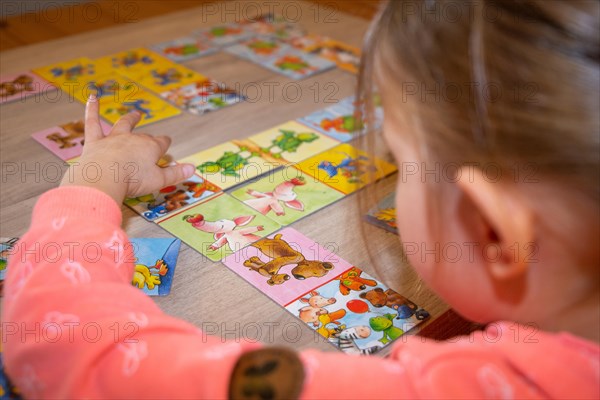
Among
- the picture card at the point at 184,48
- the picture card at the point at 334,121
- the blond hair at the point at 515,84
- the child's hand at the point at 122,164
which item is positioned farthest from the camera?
the picture card at the point at 184,48

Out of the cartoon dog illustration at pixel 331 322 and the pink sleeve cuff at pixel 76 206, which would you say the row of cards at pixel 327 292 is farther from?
the pink sleeve cuff at pixel 76 206

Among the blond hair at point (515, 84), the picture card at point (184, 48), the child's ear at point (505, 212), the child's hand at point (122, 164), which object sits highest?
the blond hair at point (515, 84)

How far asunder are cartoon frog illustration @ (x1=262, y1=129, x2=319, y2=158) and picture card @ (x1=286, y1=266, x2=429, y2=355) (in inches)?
11.0

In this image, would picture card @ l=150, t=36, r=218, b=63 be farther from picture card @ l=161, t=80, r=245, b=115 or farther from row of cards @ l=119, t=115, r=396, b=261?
row of cards @ l=119, t=115, r=396, b=261

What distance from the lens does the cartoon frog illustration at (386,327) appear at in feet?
1.86

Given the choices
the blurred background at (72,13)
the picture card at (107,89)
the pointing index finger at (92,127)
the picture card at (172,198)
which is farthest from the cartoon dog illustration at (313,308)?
the blurred background at (72,13)

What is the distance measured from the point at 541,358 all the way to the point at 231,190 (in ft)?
1.46

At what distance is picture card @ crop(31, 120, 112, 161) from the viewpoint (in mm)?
842

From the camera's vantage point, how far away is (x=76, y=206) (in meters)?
0.60

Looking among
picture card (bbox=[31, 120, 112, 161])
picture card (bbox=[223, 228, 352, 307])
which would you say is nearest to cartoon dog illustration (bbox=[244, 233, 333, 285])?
picture card (bbox=[223, 228, 352, 307])

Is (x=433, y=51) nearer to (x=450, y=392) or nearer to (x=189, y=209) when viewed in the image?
(x=450, y=392)

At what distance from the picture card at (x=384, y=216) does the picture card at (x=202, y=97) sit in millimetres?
341

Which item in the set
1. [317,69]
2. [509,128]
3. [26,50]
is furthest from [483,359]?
[26,50]

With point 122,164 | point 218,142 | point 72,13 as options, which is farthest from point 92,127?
point 72,13
